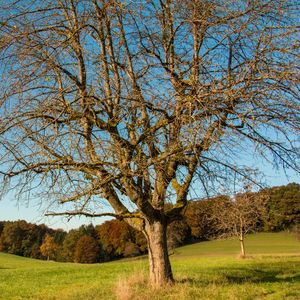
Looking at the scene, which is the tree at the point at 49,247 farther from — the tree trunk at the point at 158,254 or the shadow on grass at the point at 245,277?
the tree trunk at the point at 158,254

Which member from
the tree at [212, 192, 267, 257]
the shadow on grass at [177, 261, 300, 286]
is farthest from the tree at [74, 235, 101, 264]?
the shadow on grass at [177, 261, 300, 286]

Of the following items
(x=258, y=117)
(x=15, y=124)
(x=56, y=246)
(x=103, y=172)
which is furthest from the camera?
(x=56, y=246)

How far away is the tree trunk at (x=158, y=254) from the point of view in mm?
9586

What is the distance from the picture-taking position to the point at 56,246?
256 ft

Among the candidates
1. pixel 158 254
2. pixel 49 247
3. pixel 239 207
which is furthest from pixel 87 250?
pixel 158 254

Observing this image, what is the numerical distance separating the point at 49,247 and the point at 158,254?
71.0 m

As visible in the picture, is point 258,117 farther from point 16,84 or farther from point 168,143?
point 16,84

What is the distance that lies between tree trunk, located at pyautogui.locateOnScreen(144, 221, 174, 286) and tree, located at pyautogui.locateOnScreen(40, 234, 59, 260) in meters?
70.4

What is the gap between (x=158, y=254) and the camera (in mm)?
9688

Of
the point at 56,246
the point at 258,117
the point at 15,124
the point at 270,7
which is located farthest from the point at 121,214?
the point at 56,246

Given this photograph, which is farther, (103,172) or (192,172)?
(192,172)

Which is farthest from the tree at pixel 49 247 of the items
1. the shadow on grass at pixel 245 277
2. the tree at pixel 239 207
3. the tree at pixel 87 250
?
the shadow on grass at pixel 245 277

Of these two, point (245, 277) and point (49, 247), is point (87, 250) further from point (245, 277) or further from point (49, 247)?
point (245, 277)

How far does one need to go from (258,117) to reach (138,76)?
3.45 m
